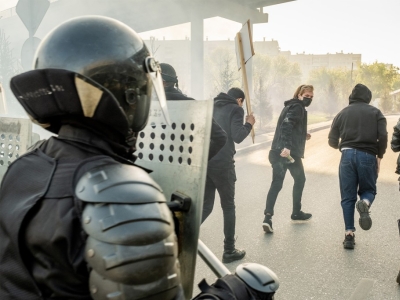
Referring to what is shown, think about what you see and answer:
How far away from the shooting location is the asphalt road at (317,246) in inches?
146

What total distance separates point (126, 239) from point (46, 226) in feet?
0.70

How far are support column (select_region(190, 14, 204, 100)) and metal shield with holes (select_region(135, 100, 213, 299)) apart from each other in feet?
41.3

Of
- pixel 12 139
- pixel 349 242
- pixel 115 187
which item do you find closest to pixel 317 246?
pixel 349 242

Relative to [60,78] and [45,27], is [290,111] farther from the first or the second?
Result: [45,27]

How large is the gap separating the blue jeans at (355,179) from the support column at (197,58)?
9774mm

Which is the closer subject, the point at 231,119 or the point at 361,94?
the point at 231,119

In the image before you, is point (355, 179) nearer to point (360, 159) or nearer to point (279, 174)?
point (360, 159)

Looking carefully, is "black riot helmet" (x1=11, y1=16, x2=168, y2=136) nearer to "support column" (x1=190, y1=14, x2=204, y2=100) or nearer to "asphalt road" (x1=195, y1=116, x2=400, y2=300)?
"asphalt road" (x1=195, y1=116, x2=400, y2=300)

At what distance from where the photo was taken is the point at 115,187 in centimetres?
95

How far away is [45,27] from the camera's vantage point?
1564 centimetres

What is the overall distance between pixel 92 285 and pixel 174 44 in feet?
313

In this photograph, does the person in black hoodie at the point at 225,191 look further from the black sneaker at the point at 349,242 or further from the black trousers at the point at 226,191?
the black sneaker at the point at 349,242

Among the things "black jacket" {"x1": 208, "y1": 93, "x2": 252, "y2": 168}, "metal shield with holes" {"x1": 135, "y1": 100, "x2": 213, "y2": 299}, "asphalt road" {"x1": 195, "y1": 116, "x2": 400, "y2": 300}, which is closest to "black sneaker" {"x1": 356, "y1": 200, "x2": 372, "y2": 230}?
"asphalt road" {"x1": 195, "y1": 116, "x2": 400, "y2": 300}

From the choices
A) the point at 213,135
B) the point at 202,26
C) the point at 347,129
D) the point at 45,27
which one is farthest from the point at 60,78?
the point at 45,27
